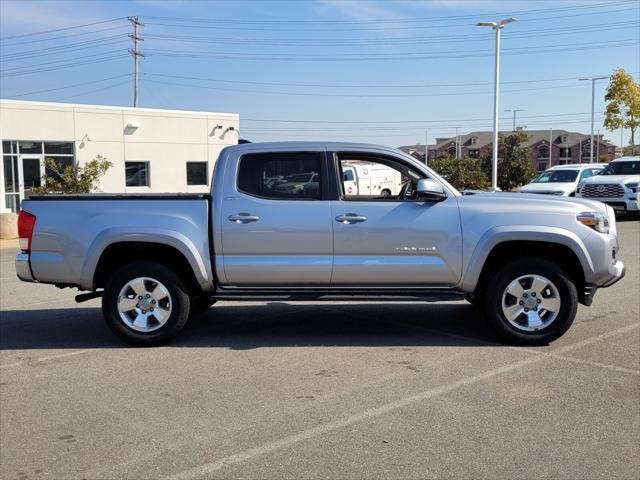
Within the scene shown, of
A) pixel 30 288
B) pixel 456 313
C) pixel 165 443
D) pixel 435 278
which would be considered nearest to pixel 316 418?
pixel 165 443

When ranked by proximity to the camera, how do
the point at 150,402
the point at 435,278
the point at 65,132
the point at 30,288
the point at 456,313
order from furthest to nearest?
the point at 65,132, the point at 30,288, the point at 456,313, the point at 435,278, the point at 150,402

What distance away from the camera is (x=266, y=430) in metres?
4.44

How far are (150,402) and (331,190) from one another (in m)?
2.67

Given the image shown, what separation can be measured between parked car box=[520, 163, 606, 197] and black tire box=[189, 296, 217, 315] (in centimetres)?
1892

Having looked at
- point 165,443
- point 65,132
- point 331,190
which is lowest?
point 165,443

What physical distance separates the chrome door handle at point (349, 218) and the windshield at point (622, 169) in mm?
19857

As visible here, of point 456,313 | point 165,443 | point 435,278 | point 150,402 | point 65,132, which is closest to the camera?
point 165,443

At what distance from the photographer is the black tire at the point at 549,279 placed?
20.9 ft

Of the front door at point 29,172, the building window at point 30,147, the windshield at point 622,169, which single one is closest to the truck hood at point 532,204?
the windshield at point 622,169

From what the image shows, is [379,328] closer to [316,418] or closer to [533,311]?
[533,311]

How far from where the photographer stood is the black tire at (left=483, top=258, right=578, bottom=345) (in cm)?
638

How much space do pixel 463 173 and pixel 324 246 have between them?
1059 inches

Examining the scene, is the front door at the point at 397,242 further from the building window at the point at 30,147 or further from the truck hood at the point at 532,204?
the building window at the point at 30,147

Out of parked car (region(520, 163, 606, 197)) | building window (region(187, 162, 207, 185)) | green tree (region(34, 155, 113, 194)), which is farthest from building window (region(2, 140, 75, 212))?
parked car (region(520, 163, 606, 197))
